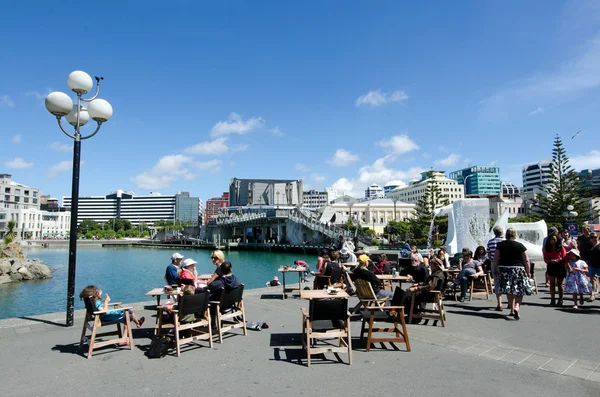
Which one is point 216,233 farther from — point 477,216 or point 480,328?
point 480,328

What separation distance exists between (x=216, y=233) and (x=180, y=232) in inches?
922

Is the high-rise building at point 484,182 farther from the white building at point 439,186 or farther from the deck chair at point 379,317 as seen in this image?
the deck chair at point 379,317

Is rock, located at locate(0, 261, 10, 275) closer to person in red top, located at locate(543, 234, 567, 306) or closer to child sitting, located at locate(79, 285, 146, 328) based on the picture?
child sitting, located at locate(79, 285, 146, 328)

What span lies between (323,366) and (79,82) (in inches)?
269

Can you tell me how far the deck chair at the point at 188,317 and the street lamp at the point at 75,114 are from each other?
252cm

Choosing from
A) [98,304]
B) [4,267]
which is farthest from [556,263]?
[4,267]

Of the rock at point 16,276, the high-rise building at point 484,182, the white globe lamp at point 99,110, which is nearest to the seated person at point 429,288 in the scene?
the white globe lamp at point 99,110

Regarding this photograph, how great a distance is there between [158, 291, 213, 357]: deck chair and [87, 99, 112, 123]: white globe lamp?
13.7ft

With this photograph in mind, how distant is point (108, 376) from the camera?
4.47 m

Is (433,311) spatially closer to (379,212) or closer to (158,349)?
(158,349)

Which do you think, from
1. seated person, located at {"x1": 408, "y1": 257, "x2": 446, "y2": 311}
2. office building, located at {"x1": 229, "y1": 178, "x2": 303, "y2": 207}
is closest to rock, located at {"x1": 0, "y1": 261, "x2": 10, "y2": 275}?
seated person, located at {"x1": 408, "y1": 257, "x2": 446, "y2": 311}

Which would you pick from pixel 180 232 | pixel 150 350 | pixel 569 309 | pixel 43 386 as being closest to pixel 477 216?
pixel 569 309

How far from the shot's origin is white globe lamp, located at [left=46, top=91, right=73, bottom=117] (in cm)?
695

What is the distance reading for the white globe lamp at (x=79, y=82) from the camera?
727 cm
